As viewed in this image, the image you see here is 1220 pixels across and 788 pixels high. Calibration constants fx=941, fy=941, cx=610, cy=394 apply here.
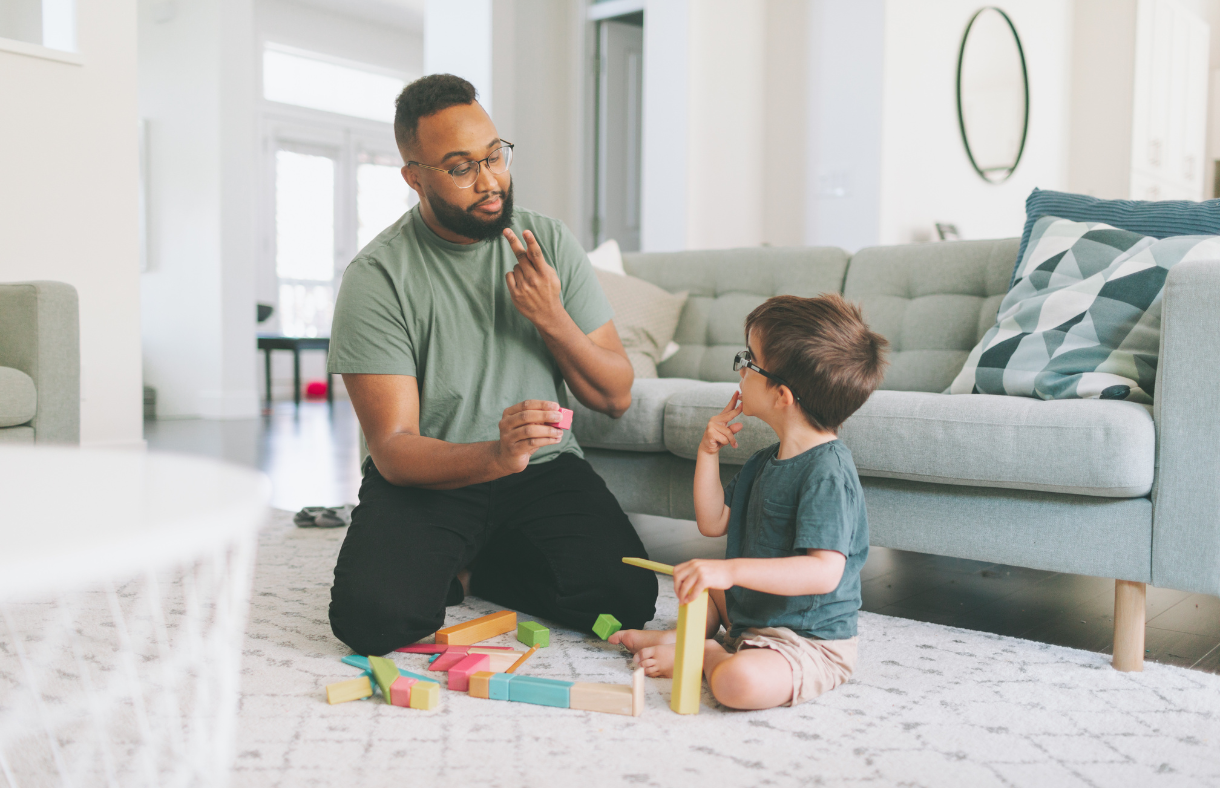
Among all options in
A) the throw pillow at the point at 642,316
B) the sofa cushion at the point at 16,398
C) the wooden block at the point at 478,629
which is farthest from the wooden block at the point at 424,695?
the sofa cushion at the point at 16,398

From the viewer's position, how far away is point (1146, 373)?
1.69 meters

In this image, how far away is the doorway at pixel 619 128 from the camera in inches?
203

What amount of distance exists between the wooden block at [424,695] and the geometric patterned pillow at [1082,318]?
122cm

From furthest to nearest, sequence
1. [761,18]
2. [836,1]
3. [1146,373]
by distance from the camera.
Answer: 1. [761,18]
2. [836,1]
3. [1146,373]

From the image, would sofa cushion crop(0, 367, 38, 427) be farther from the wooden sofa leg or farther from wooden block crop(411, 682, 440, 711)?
the wooden sofa leg

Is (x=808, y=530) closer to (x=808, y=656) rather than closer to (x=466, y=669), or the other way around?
(x=808, y=656)

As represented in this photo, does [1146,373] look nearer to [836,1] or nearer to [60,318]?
[60,318]

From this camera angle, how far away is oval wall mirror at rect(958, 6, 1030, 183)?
15.0 ft

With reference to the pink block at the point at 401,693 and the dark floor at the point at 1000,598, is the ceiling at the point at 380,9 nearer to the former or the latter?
the dark floor at the point at 1000,598

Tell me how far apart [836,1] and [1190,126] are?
11.6 feet

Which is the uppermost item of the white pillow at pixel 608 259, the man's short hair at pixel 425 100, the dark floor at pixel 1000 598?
the man's short hair at pixel 425 100

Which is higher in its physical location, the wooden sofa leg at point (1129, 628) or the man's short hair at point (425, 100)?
the man's short hair at point (425, 100)

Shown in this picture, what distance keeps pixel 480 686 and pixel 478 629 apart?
0.28 meters

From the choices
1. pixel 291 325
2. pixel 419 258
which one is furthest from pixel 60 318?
pixel 291 325
